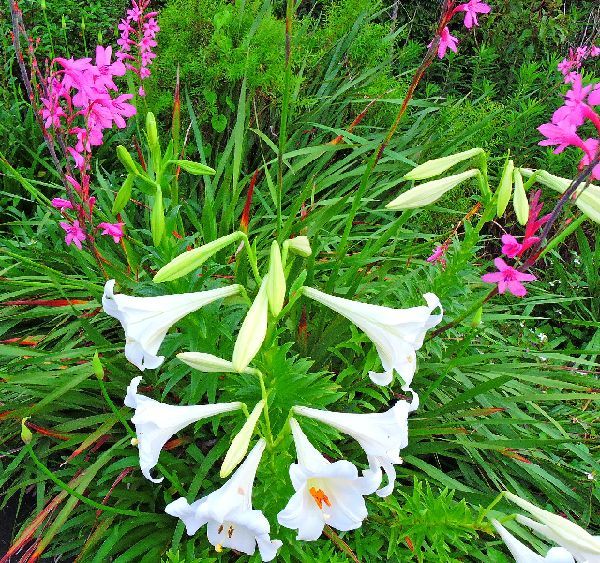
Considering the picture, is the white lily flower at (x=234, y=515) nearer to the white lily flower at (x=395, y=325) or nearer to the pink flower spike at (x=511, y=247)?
the white lily flower at (x=395, y=325)

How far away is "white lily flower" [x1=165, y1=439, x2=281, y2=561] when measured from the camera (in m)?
1.01

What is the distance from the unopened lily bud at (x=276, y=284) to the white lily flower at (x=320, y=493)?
0.77 ft

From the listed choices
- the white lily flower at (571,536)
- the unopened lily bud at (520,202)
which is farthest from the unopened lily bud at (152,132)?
the white lily flower at (571,536)

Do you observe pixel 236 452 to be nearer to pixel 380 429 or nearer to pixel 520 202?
pixel 380 429

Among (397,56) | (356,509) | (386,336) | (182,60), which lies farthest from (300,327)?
(397,56)

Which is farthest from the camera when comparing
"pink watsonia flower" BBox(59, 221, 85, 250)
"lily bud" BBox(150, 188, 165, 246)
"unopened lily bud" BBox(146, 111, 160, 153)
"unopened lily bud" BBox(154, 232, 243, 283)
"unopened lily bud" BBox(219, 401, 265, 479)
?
"pink watsonia flower" BBox(59, 221, 85, 250)

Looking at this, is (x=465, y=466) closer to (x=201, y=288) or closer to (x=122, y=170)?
(x=201, y=288)

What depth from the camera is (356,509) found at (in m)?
1.08

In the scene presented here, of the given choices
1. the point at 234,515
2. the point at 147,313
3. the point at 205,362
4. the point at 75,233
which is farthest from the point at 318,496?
the point at 75,233

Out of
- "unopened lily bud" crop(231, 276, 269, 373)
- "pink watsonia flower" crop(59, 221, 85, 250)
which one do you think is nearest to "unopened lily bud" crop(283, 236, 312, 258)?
"unopened lily bud" crop(231, 276, 269, 373)

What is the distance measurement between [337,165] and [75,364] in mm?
1352

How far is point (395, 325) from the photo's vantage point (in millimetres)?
1137

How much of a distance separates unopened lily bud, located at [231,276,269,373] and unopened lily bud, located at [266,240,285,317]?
0.05 ft

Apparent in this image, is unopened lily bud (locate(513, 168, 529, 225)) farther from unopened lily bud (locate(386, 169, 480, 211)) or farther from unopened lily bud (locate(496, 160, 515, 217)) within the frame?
unopened lily bud (locate(386, 169, 480, 211))
